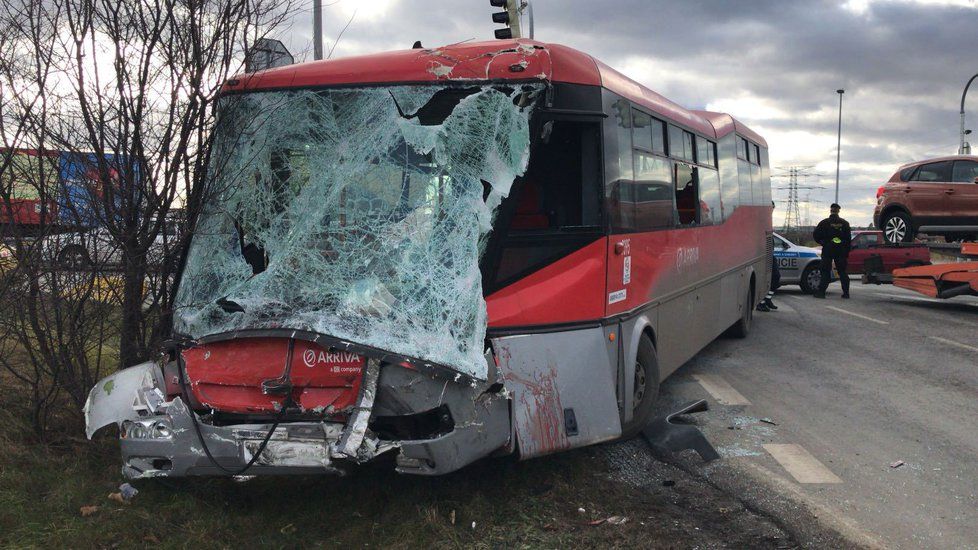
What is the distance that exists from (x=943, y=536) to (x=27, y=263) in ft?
19.7

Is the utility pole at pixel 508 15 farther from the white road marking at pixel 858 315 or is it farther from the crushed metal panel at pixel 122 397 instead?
the crushed metal panel at pixel 122 397

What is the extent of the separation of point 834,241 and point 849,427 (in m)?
12.0

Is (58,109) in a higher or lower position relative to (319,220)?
higher

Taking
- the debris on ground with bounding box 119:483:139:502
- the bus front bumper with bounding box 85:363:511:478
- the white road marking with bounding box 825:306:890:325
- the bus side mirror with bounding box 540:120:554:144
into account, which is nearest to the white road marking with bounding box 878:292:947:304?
the white road marking with bounding box 825:306:890:325

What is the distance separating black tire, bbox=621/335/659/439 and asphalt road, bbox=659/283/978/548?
418 mm

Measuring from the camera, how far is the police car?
65.0 feet

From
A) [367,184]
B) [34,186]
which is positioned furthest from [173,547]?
[34,186]

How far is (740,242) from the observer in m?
11.6

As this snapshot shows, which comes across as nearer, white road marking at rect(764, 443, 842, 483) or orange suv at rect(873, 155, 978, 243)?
white road marking at rect(764, 443, 842, 483)

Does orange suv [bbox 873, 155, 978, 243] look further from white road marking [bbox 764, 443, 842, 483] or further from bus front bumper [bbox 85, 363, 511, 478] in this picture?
bus front bumper [bbox 85, 363, 511, 478]

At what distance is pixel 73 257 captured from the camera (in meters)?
5.71

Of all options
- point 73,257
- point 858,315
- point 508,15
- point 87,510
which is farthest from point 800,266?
point 87,510

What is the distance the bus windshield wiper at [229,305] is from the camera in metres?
4.65

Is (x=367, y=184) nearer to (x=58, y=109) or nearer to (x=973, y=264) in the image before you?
(x=58, y=109)
